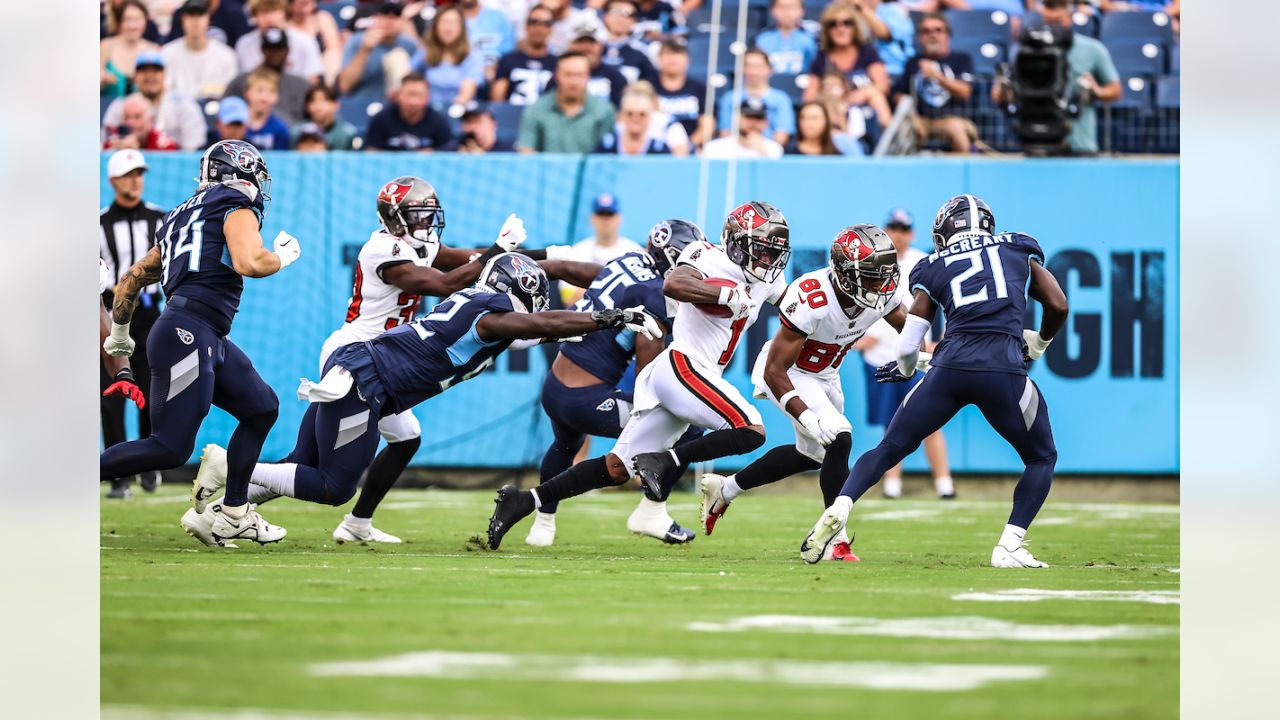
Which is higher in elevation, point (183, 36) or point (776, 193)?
point (183, 36)

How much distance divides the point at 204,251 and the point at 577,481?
195 centimetres

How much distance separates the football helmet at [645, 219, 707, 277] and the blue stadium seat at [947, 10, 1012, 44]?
242 inches

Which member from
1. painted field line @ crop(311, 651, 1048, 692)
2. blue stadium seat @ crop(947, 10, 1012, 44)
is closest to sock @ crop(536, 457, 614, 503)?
painted field line @ crop(311, 651, 1048, 692)

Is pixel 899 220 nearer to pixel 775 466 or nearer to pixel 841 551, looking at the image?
pixel 775 466

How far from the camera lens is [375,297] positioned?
777cm

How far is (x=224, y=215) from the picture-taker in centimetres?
710

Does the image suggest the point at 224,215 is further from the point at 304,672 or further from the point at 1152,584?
the point at 1152,584

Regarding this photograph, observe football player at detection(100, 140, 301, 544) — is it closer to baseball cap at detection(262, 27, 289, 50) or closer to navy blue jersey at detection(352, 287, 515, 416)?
navy blue jersey at detection(352, 287, 515, 416)

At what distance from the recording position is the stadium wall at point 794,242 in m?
11.7

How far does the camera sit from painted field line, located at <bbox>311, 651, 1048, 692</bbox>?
411cm
